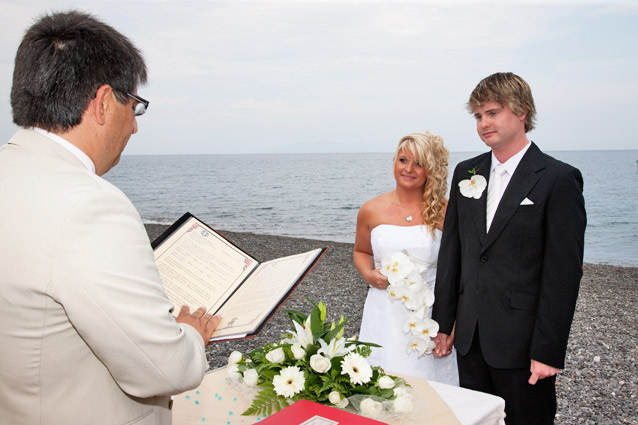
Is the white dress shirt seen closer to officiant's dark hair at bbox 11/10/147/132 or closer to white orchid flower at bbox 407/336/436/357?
white orchid flower at bbox 407/336/436/357

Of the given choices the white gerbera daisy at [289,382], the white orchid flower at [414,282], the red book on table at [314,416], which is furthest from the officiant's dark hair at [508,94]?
the red book on table at [314,416]

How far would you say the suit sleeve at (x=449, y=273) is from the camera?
3350 millimetres

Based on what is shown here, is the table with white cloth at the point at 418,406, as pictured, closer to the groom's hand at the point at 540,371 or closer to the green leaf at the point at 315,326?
the green leaf at the point at 315,326

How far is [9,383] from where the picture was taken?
134cm

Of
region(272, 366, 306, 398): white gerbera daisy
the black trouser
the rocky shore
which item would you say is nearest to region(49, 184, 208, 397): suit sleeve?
region(272, 366, 306, 398): white gerbera daisy

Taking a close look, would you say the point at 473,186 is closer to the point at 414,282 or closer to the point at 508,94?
the point at 508,94

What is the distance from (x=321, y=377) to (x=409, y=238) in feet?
7.99

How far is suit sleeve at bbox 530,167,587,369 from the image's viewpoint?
2756mm

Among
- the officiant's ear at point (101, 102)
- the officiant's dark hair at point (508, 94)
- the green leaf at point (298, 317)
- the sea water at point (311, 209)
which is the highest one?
the officiant's dark hair at point (508, 94)

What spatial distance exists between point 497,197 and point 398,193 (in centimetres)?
144

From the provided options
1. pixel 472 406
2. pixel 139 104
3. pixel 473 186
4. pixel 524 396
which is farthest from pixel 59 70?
pixel 524 396

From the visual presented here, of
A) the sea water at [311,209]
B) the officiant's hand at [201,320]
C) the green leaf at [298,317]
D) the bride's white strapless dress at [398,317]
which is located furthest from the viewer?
the sea water at [311,209]

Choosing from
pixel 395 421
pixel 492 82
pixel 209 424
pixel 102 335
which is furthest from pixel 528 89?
pixel 102 335

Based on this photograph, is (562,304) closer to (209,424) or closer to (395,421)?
(395,421)
